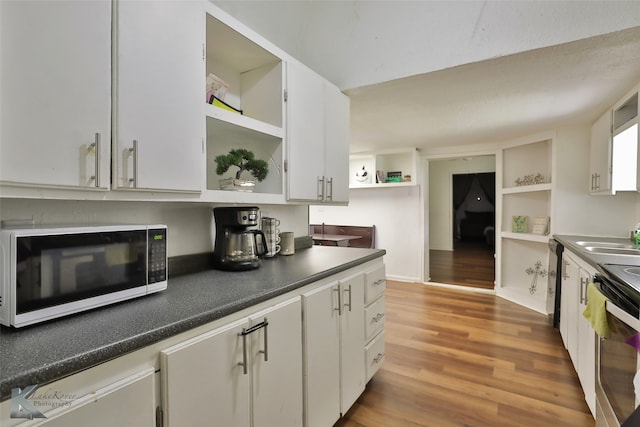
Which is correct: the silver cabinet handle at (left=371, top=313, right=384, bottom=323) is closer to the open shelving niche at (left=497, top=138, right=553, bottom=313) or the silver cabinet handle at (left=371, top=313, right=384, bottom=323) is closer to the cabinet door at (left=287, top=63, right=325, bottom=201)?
the cabinet door at (left=287, top=63, right=325, bottom=201)

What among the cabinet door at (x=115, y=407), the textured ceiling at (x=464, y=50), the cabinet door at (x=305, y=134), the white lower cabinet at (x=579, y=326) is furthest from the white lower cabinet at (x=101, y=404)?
the white lower cabinet at (x=579, y=326)

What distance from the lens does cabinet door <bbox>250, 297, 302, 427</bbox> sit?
112cm

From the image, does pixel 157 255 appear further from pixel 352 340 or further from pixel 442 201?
pixel 442 201

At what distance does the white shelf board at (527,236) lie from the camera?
3421 mm

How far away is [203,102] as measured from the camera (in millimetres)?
1299

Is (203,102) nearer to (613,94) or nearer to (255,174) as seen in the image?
(255,174)

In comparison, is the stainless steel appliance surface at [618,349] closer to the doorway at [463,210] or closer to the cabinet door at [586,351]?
the cabinet door at [586,351]

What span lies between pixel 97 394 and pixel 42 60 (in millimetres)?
881

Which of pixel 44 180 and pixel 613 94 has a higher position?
pixel 613 94

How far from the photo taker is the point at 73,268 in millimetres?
896

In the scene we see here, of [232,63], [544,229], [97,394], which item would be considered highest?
[232,63]

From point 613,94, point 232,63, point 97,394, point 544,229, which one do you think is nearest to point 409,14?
point 232,63

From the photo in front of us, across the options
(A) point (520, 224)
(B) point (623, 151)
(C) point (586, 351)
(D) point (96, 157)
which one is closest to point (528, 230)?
(A) point (520, 224)

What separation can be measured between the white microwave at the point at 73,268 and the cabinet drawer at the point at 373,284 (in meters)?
1.20
